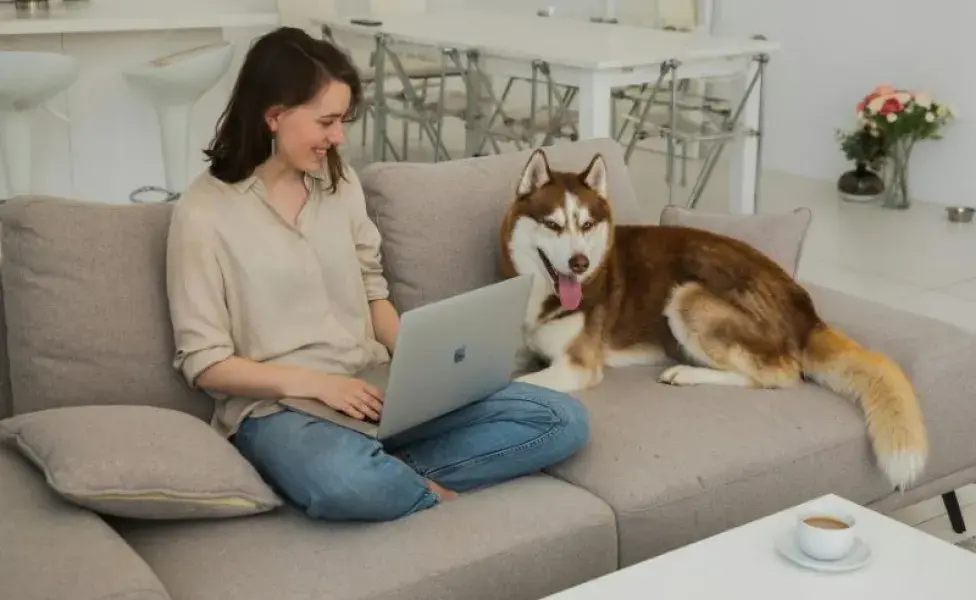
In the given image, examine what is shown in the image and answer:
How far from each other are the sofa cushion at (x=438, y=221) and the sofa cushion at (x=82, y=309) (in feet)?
1.71

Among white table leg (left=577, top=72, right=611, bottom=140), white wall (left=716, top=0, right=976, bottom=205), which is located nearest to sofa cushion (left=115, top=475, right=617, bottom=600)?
white table leg (left=577, top=72, right=611, bottom=140)

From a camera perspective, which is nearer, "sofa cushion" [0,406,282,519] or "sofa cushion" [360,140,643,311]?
"sofa cushion" [0,406,282,519]

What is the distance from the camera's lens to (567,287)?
247 centimetres

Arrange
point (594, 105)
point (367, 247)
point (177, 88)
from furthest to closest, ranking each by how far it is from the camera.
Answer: point (177, 88), point (594, 105), point (367, 247)

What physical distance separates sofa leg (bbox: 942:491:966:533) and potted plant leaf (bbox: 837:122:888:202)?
3.43 meters

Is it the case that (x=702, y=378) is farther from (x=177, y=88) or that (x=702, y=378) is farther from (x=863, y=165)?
(x=863, y=165)

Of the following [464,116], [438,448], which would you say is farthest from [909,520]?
[464,116]

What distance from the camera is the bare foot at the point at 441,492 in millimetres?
1996

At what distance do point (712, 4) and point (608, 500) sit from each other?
17.4 feet

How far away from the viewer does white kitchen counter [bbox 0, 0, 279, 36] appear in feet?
15.8

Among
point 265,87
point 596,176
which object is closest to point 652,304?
point 596,176

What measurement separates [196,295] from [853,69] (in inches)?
192

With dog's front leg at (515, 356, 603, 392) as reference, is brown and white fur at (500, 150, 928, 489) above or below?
above

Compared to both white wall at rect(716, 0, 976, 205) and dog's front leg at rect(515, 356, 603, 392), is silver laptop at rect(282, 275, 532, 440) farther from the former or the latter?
white wall at rect(716, 0, 976, 205)
